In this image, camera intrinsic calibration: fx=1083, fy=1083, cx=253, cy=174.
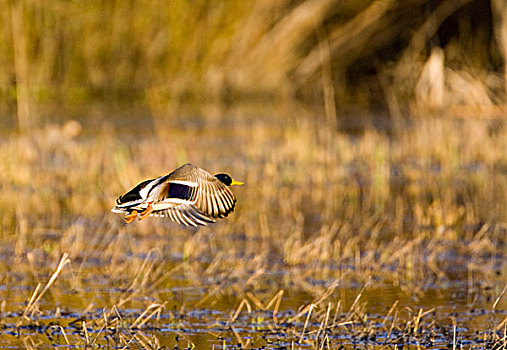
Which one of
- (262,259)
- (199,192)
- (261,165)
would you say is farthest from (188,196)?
(261,165)

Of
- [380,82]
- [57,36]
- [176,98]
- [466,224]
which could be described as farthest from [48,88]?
[466,224]

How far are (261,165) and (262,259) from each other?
15.8 feet

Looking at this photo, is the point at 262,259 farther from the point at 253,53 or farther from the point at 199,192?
the point at 253,53

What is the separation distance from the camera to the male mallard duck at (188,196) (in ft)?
15.1

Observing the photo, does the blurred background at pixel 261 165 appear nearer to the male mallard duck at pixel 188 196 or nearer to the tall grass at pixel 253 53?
the tall grass at pixel 253 53

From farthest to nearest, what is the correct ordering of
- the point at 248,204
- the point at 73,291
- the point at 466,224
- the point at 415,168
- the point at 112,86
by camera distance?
the point at 112,86 < the point at 415,168 < the point at 248,204 < the point at 466,224 < the point at 73,291

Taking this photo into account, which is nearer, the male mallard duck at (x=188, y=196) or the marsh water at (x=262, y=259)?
the male mallard duck at (x=188, y=196)

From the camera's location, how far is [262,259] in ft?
23.1

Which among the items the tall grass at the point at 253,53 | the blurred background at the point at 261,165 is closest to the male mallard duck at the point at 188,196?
the blurred background at the point at 261,165

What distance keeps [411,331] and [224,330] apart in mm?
925

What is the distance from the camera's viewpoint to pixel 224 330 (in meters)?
5.42

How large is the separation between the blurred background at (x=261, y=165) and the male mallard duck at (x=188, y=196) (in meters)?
0.67

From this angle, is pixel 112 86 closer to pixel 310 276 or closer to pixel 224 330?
pixel 310 276

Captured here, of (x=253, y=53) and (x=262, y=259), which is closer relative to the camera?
(x=262, y=259)
